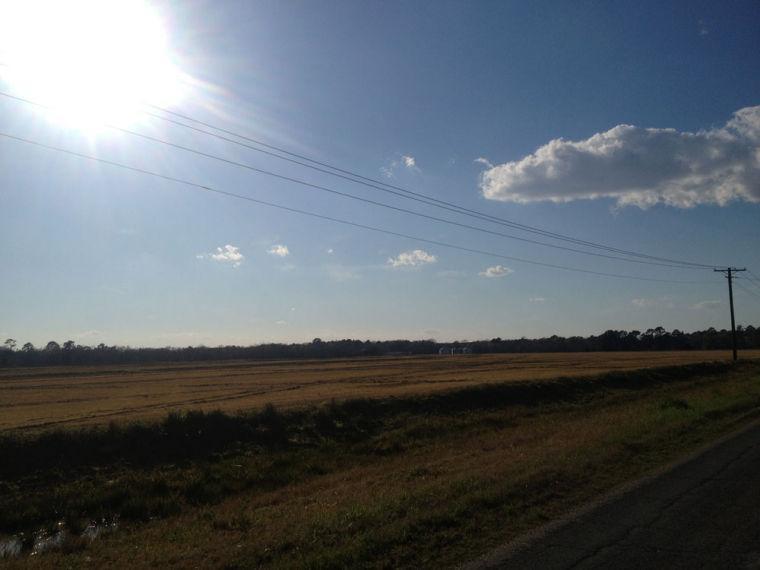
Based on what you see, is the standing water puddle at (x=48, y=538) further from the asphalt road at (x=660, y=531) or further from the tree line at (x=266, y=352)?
the tree line at (x=266, y=352)

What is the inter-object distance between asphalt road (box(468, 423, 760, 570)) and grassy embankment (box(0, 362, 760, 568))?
2.00 ft

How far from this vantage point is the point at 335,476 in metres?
17.8

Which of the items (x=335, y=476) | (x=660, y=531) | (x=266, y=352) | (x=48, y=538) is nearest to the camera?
(x=660, y=531)

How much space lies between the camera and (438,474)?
14.8m

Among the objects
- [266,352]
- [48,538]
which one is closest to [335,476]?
[48,538]

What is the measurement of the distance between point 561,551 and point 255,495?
10.8 m

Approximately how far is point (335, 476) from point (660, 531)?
36.1 feet

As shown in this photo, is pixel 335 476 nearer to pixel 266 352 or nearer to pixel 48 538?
pixel 48 538

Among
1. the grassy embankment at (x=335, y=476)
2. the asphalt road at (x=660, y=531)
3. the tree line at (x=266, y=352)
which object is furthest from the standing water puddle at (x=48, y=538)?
the tree line at (x=266, y=352)

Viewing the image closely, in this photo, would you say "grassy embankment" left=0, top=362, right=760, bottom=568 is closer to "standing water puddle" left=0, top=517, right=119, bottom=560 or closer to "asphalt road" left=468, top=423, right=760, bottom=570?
"standing water puddle" left=0, top=517, right=119, bottom=560

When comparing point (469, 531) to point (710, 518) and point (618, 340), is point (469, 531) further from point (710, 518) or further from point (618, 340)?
point (618, 340)

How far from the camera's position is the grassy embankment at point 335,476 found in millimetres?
8898

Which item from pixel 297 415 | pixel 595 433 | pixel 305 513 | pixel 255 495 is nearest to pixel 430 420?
pixel 297 415

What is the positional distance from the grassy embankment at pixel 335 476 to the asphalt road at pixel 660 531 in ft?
2.00
